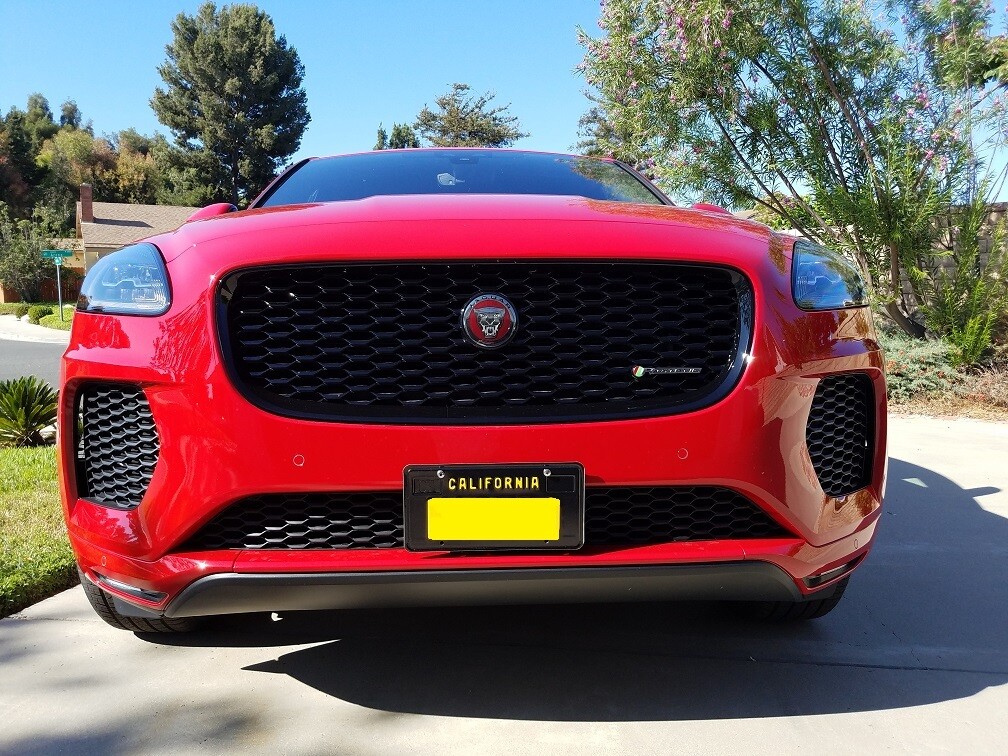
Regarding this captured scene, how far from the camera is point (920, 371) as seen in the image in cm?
754

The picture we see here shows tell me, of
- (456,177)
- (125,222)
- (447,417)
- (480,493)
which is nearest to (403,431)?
(447,417)

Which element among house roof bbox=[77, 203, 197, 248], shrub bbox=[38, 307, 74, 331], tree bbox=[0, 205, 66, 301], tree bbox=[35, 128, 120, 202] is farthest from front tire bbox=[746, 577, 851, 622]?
tree bbox=[35, 128, 120, 202]

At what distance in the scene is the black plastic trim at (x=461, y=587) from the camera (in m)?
1.72

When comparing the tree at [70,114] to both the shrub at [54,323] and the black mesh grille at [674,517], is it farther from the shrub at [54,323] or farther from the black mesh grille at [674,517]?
the black mesh grille at [674,517]

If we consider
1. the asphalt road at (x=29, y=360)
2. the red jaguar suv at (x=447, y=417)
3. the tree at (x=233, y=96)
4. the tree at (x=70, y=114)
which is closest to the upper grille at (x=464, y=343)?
the red jaguar suv at (x=447, y=417)

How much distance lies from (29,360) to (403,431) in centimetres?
1404

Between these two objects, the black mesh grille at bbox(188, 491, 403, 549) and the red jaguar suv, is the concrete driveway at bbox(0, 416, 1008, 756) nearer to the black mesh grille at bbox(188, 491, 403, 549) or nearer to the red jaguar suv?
the red jaguar suv

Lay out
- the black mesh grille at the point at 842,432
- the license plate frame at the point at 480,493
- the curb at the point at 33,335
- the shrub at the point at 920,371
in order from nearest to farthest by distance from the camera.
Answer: the license plate frame at the point at 480,493 < the black mesh grille at the point at 842,432 < the shrub at the point at 920,371 < the curb at the point at 33,335

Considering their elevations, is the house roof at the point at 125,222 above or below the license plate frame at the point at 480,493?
above

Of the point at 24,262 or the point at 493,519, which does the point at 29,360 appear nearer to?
the point at 493,519

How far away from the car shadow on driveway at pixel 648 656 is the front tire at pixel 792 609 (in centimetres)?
5

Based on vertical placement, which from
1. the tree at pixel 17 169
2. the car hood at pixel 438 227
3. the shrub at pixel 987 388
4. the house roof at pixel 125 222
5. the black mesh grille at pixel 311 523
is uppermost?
the tree at pixel 17 169

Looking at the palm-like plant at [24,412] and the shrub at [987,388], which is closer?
the palm-like plant at [24,412]

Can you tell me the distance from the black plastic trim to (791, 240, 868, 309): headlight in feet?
2.06
